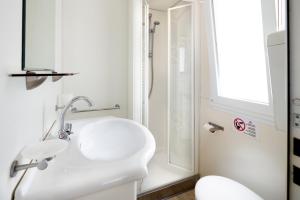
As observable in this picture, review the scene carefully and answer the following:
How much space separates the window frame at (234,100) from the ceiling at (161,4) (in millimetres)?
759

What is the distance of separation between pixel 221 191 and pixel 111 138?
3.06ft

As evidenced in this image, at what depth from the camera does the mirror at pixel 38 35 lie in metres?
0.72

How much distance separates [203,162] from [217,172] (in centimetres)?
24

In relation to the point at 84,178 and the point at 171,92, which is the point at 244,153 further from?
the point at 84,178

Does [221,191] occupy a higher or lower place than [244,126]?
lower

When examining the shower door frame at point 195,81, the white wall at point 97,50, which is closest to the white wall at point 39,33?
the white wall at point 97,50

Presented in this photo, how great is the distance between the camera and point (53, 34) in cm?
128

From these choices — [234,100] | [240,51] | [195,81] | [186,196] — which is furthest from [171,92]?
[186,196]

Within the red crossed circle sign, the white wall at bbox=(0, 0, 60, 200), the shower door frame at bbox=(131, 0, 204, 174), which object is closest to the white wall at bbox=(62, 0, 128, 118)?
the shower door frame at bbox=(131, 0, 204, 174)

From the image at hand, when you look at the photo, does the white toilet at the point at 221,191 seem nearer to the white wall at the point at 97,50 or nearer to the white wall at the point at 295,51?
the white wall at the point at 295,51

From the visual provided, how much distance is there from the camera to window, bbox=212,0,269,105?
1.25 metres

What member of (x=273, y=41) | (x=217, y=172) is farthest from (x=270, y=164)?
(x=273, y=41)

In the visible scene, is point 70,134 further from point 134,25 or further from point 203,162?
point 203,162

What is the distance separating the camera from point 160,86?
256cm
